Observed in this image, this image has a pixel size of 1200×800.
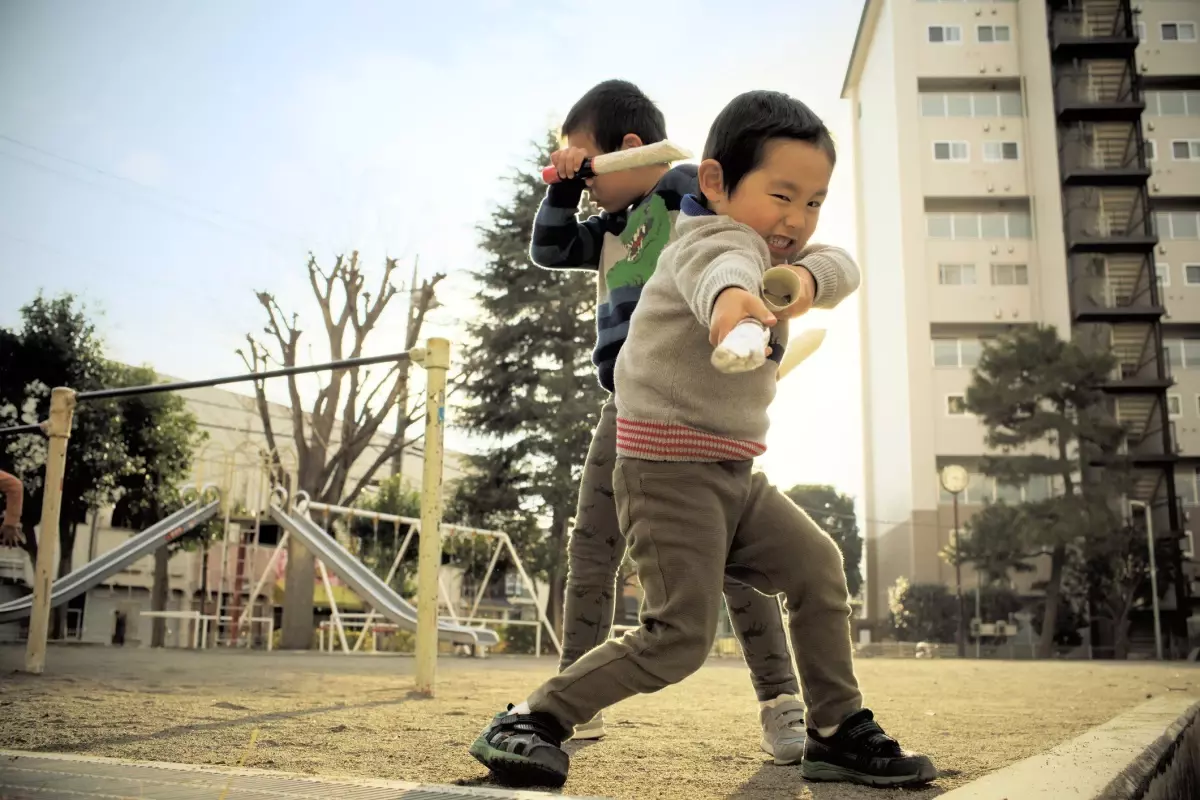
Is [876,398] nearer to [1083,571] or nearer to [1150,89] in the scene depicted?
[1083,571]

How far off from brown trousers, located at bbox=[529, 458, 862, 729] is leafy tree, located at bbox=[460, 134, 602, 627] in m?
17.0

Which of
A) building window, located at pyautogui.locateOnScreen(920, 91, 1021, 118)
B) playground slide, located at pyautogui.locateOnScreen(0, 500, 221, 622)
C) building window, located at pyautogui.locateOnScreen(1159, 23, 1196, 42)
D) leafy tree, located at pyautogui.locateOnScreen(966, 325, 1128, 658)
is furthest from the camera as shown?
building window, located at pyautogui.locateOnScreen(1159, 23, 1196, 42)

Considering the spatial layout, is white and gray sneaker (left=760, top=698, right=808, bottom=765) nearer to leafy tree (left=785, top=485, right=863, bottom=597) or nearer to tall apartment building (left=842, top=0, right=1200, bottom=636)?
tall apartment building (left=842, top=0, right=1200, bottom=636)

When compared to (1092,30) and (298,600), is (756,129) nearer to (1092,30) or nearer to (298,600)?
(298,600)

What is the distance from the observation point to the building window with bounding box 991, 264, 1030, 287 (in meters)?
31.6

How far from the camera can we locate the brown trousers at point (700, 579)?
63.4 inches

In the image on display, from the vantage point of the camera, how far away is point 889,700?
164 inches

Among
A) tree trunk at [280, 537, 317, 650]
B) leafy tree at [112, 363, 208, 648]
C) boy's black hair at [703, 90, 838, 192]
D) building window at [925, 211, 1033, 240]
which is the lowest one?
tree trunk at [280, 537, 317, 650]

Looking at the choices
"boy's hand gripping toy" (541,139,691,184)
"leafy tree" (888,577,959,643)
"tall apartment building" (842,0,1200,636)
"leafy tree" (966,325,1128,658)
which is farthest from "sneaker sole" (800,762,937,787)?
"tall apartment building" (842,0,1200,636)

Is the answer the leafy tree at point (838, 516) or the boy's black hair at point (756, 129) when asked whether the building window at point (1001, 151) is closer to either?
the leafy tree at point (838, 516)

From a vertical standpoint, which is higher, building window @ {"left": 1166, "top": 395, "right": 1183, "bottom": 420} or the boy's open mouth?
building window @ {"left": 1166, "top": 395, "right": 1183, "bottom": 420}

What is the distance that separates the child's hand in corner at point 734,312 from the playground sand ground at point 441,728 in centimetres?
69

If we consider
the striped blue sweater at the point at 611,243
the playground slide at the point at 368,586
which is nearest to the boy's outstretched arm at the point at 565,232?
the striped blue sweater at the point at 611,243

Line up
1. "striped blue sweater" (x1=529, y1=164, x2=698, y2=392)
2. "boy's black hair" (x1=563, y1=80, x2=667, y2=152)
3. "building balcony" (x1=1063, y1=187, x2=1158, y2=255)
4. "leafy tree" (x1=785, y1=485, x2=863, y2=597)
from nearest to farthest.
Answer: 1. "striped blue sweater" (x1=529, y1=164, x2=698, y2=392)
2. "boy's black hair" (x1=563, y1=80, x2=667, y2=152)
3. "building balcony" (x1=1063, y1=187, x2=1158, y2=255)
4. "leafy tree" (x1=785, y1=485, x2=863, y2=597)
